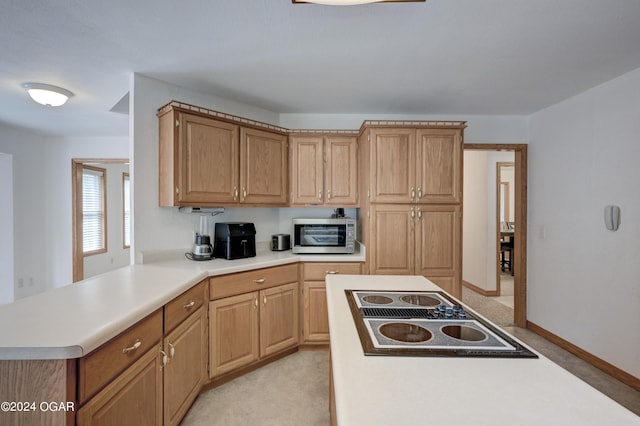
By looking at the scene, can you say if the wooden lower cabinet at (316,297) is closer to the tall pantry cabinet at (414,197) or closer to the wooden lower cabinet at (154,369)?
the tall pantry cabinet at (414,197)

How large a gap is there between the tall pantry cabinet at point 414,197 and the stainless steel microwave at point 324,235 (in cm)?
21

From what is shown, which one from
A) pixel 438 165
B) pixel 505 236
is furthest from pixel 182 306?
pixel 505 236

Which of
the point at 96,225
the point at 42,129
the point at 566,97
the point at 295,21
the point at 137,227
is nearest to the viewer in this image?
the point at 295,21

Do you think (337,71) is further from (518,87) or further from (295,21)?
(518,87)

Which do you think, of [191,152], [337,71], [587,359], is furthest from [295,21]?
[587,359]

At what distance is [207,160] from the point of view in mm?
2320

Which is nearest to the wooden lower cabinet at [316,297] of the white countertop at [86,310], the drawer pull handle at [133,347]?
the white countertop at [86,310]

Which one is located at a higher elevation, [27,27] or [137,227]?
[27,27]

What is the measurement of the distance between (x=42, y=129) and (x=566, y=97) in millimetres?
6030

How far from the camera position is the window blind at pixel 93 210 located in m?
4.68

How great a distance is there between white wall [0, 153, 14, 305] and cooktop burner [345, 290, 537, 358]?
4.69 meters

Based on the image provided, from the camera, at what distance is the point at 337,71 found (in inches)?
88.0

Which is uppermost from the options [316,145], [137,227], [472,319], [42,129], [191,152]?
[42,129]

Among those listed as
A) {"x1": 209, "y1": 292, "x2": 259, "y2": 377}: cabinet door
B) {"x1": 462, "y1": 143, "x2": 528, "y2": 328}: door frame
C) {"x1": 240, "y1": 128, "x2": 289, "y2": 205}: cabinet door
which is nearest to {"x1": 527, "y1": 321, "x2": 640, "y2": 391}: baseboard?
{"x1": 462, "y1": 143, "x2": 528, "y2": 328}: door frame
